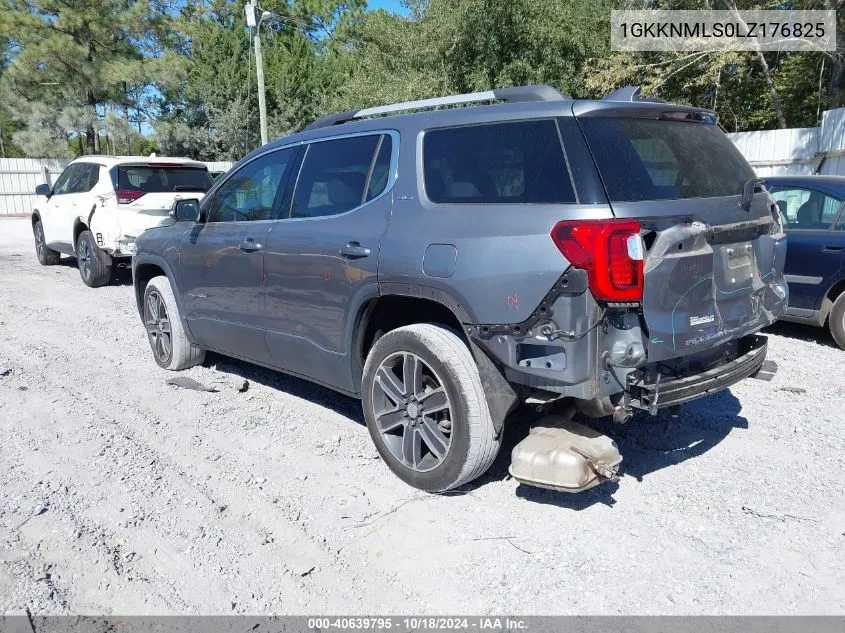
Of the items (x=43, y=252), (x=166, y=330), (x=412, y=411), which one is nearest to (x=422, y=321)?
(x=412, y=411)

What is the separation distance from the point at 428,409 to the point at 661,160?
5.67 ft

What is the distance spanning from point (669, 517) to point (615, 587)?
0.72 meters

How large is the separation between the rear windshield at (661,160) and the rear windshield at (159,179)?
7211 mm

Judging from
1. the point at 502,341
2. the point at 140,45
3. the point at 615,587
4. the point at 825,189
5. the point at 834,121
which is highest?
the point at 140,45

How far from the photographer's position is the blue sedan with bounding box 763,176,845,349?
6.52 meters

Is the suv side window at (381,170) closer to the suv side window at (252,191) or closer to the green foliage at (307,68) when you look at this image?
the suv side window at (252,191)

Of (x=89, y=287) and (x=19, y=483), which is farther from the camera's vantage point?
(x=89, y=287)

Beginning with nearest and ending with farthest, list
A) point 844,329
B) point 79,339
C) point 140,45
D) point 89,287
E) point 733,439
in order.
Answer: point 733,439, point 844,329, point 79,339, point 89,287, point 140,45

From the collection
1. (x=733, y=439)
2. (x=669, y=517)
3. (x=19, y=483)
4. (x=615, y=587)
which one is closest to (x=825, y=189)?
(x=733, y=439)

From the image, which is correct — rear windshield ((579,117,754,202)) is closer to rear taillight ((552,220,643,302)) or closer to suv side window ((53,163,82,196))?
rear taillight ((552,220,643,302))

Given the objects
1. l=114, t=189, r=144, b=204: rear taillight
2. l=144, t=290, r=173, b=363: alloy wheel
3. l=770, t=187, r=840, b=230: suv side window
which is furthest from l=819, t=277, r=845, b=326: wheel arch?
l=114, t=189, r=144, b=204: rear taillight

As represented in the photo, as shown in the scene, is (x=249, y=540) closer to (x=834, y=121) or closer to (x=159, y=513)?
(x=159, y=513)

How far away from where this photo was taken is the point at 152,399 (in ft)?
17.6

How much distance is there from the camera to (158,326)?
242 inches
